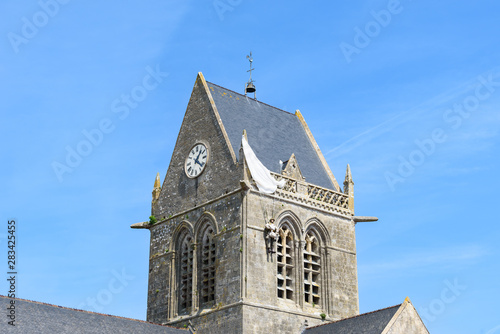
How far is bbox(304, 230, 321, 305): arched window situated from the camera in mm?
42250

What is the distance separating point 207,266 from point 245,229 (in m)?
3.02

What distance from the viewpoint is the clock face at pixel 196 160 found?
1730 inches

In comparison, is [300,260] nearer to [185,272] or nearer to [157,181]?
[185,272]

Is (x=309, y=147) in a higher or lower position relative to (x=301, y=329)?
higher

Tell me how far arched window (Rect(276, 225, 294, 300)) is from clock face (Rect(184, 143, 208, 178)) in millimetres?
5080

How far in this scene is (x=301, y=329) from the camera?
133 feet

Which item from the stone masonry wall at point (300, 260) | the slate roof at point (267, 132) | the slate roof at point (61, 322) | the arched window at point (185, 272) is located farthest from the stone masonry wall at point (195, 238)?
the slate roof at point (61, 322)

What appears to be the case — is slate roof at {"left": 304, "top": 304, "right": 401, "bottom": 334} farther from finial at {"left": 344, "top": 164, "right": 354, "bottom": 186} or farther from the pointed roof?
finial at {"left": 344, "top": 164, "right": 354, "bottom": 186}

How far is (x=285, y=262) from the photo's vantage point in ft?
137

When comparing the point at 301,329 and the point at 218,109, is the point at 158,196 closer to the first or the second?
the point at 218,109

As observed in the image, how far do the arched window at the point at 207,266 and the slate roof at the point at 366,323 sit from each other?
18.3 feet

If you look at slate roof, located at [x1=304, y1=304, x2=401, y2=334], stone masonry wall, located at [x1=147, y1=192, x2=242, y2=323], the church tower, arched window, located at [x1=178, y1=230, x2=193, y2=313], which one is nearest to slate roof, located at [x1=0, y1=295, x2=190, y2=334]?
arched window, located at [x1=178, y1=230, x2=193, y2=313]

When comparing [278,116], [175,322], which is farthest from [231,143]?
[175,322]

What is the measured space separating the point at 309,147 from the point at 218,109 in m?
5.92
